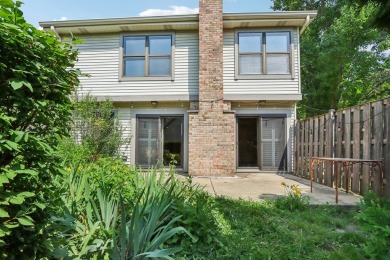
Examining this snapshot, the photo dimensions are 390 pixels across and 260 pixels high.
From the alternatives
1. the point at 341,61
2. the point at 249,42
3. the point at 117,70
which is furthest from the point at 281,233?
the point at 341,61

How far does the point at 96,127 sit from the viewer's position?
787 centimetres

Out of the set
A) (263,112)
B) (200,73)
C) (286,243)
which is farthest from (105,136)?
(286,243)

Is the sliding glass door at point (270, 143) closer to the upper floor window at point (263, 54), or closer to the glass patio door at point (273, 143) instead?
the glass patio door at point (273, 143)

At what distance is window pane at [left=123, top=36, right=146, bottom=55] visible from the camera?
935 cm

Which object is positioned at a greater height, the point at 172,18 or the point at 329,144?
the point at 172,18

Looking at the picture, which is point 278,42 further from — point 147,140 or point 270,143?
point 147,140

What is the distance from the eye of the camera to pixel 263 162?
29.8ft

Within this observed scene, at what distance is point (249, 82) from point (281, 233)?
6.54m

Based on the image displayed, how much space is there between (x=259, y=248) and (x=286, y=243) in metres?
0.37

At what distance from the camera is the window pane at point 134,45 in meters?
9.35

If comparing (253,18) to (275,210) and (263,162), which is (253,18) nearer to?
(263,162)

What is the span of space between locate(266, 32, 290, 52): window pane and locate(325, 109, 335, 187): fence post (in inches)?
135

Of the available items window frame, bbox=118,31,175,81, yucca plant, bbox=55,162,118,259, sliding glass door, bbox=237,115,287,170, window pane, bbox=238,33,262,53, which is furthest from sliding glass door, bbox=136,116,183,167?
yucca plant, bbox=55,162,118,259

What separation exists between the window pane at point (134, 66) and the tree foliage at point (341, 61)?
351 inches
